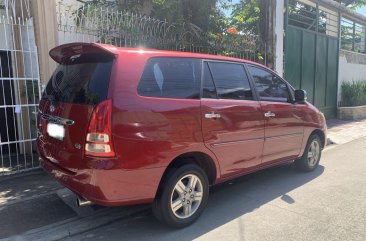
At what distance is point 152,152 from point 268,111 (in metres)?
2.07

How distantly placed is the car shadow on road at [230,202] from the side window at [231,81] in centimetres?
137

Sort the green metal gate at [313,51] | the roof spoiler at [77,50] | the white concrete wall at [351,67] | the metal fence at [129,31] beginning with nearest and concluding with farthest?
1. the roof spoiler at [77,50]
2. the metal fence at [129,31]
3. the green metal gate at [313,51]
4. the white concrete wall at [351,67]

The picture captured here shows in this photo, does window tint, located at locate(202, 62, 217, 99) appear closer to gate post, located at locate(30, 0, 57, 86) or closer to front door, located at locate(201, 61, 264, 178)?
front door, located at locate(201, 61, 264, 178)

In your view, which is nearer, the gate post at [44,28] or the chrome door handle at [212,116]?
the chrome door handle at [212,116]

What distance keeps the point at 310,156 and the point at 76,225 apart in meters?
3.99

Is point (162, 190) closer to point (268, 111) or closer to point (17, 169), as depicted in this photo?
point (268, 111)

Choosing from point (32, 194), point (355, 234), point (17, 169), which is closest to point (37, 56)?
point (17, 169)

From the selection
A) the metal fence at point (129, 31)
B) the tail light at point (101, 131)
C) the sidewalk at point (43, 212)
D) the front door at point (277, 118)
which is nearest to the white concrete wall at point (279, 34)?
the metal fence at point (129, 31)

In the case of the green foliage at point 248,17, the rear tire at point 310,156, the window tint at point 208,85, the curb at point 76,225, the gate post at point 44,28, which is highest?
the green foliage at point 248,17

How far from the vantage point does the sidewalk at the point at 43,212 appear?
12.3ft

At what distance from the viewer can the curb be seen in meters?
3.65

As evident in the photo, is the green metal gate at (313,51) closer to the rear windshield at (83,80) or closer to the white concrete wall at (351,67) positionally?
the white concrete wall at (351,67)

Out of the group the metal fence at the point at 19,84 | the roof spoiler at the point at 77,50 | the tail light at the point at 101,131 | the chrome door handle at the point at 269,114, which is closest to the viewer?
the tail light at the point at 101,131

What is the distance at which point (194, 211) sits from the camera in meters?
3.97
